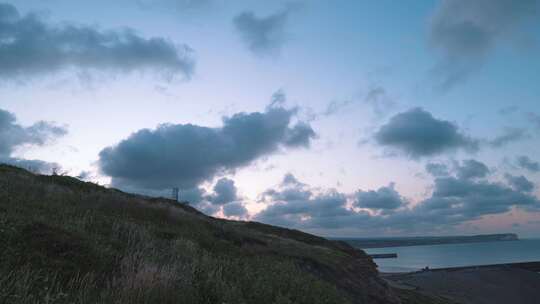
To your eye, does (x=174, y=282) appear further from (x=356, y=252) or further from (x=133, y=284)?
(x=356, y=252)

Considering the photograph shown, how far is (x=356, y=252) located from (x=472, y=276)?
5894 cm

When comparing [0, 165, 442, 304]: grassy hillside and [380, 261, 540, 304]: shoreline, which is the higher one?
[0, 165, 442, 304]: grassy hillside

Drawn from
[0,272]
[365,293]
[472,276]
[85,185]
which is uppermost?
[85,185]

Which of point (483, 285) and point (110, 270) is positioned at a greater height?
point (110, 270)

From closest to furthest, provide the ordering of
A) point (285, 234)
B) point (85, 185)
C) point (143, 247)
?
point (143, 247), point (85, 185), point (285, 234)

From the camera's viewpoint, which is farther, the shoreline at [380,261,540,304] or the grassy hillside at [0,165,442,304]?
the shoreline at [380,261,540,304]

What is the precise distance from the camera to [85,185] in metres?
30.1

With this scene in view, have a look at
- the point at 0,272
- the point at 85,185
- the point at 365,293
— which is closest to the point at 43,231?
the point at 0,272

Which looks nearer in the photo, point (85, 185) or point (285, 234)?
point (85, 185)

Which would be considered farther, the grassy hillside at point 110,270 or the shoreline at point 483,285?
the shoreline at point 483,285

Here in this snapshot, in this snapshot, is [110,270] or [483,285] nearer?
[110,270]

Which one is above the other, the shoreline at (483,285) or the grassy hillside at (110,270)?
the grassy hillside at (110,270)

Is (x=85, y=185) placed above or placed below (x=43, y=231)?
above

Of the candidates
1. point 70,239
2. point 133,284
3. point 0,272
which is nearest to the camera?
point 0,272
